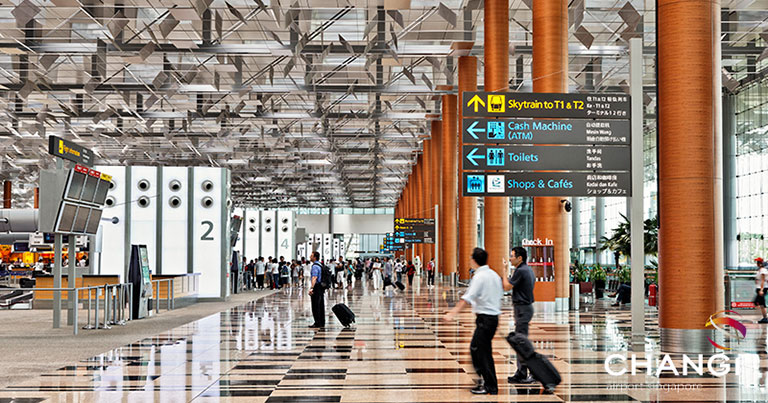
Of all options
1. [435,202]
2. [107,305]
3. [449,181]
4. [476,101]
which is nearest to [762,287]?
[476,101]

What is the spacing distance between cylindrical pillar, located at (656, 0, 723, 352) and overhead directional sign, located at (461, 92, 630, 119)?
1.10m

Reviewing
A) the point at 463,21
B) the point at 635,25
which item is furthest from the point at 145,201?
the point at 635,25

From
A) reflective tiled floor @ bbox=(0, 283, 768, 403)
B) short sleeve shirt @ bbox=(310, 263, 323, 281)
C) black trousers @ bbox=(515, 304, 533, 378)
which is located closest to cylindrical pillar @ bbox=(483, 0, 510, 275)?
short sleeve shirt @ bbox=(310, 263, 323, 281)

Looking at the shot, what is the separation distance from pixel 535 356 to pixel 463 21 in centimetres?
1984

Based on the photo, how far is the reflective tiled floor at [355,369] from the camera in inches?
324

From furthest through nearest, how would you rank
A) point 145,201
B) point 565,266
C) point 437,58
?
1. point 437,58
2. point 145,201
3. point 565,266

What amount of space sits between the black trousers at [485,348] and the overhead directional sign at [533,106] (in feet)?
16.4

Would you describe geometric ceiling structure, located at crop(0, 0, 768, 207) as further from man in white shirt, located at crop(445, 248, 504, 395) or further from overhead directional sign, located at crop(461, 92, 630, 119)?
man in white shirt, located at crop(445, 248, 504, 395)

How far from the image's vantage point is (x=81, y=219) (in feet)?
58.5

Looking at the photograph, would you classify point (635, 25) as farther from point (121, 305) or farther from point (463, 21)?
point (121, 305)

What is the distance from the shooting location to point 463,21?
87.5 feet

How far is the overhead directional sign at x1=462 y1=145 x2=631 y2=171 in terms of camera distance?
40.7ft

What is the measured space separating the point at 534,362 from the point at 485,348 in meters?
0.54

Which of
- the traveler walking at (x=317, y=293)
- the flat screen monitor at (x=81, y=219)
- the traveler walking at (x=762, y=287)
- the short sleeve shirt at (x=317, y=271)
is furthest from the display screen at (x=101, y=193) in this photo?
the traveler walking at (x=762, y=287)
